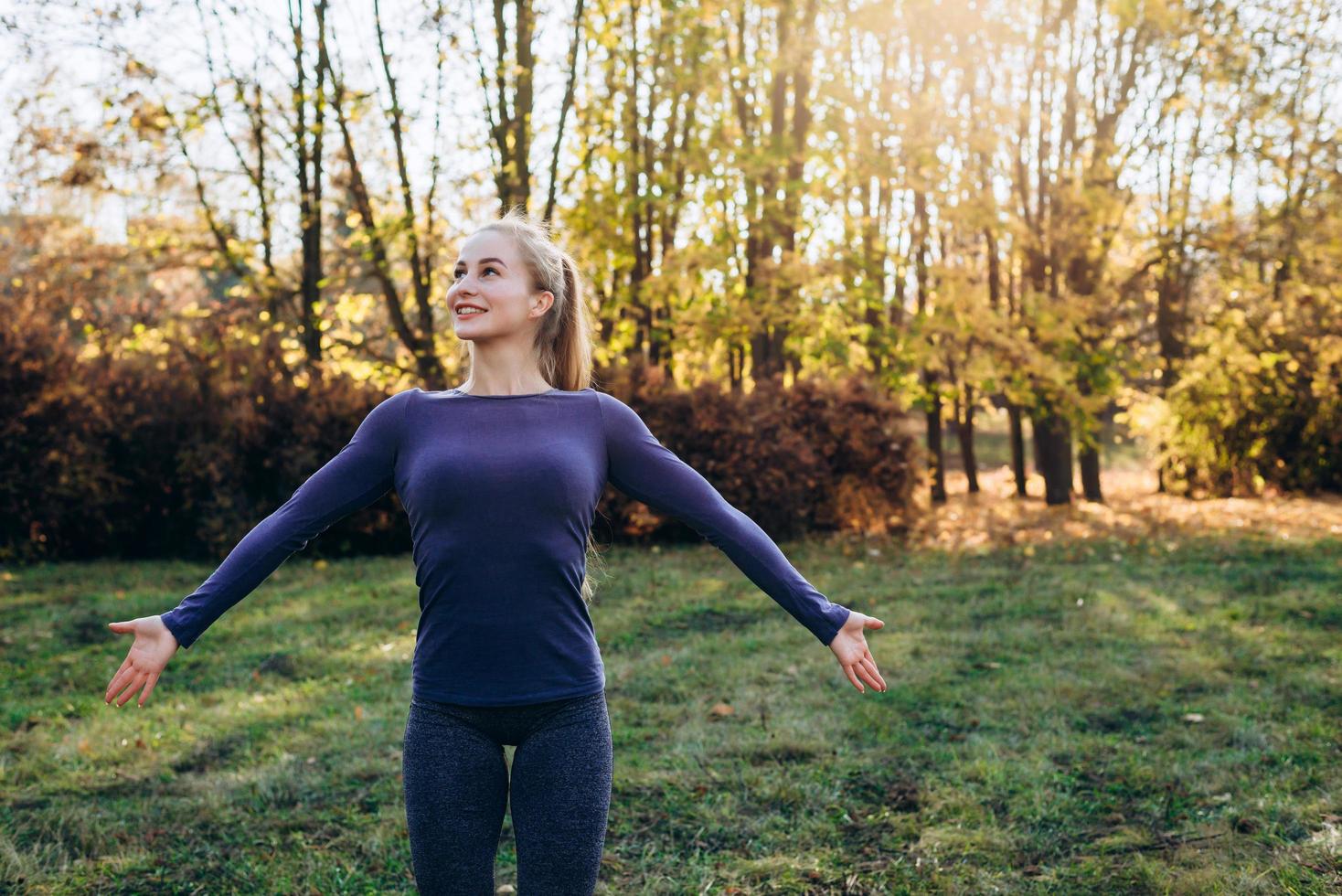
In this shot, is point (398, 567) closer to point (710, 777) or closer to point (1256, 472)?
point (710, 777)

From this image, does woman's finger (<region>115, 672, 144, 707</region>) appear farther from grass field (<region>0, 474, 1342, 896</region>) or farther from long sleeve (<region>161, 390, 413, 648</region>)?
grass field (<region>0, 474, 1342, 896</region>)

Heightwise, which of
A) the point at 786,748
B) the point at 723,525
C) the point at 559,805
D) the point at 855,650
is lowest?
the point at 786,748

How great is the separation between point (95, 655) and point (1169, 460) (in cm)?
1828

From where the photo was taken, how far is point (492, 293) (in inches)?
102

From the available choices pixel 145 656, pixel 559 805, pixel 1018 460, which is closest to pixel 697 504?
pixel 559 805

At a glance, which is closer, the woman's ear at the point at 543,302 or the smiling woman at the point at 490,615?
the smiling woman at the point at 490,615

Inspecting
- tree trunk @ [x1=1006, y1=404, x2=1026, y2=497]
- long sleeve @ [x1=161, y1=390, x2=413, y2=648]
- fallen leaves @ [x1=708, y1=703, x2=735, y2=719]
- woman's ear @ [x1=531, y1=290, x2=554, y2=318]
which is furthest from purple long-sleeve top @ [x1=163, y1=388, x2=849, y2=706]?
tree trunk @ [x1=1006, y1=404, x2=1026, y2=497]

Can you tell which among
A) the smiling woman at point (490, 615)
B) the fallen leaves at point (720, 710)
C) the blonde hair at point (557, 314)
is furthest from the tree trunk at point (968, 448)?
the smiling woman at point (490, 615)

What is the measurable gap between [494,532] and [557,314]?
0.68 m

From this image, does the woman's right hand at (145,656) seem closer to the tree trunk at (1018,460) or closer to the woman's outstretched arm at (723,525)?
the woman's outstretched arm at (723,525)

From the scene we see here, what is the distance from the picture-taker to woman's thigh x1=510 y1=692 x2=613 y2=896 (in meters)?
2.33

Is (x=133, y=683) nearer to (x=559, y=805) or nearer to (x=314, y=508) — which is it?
(x=314, y=508)

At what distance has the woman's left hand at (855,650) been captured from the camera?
253 cm

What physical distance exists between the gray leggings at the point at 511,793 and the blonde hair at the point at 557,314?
379 millimetres
